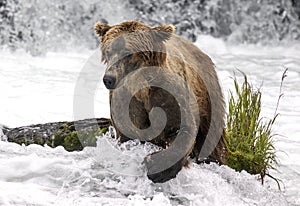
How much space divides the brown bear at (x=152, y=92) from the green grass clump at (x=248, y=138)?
3.39ft

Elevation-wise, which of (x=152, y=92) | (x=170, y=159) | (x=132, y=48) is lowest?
(x=170, y=159)

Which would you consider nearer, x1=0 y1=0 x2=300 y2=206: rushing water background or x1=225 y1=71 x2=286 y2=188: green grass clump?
x1=0 y1=0 x2=300 y2=206: rushing water background

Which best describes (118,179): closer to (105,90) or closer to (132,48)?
(132,48)

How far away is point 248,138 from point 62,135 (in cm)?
162

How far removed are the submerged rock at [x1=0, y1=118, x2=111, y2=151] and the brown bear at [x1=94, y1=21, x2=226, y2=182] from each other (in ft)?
3.24

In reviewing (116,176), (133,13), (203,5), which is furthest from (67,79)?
(116,176)

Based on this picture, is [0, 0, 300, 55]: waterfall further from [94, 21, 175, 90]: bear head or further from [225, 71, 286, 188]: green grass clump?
[94, 21, 175, 90]: bear head

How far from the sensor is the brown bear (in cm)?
341

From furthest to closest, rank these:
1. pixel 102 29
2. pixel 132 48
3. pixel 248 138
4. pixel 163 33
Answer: pixel 248 138 < pixel 102 29 < pixel 163 33 < pixel 132 48

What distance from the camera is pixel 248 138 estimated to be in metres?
4.74

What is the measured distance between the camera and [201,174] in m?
3.98

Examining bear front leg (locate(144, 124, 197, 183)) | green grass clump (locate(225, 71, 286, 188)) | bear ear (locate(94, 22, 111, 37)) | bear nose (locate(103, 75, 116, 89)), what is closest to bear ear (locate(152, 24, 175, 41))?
bear ear (locate(94, 22, 111, 37))

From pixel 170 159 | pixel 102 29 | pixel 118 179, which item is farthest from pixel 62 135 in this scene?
pixel 170 159

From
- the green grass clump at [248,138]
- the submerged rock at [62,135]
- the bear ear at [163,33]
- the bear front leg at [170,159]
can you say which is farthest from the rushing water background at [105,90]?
the bear ear at [163,33]
